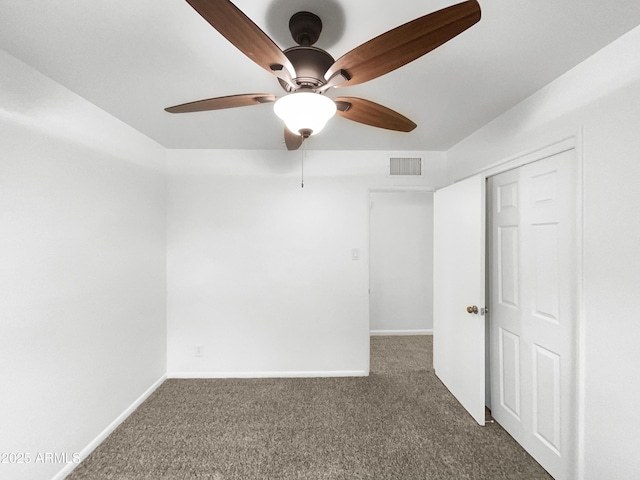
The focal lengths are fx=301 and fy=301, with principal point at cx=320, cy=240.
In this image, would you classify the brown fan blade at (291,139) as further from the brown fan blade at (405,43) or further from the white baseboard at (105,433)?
the white baseboard at (105,433)

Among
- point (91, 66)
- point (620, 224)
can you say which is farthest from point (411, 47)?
point (91, 66)

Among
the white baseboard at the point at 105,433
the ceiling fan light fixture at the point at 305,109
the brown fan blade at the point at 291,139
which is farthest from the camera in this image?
the white baseboard at the point at 105,433

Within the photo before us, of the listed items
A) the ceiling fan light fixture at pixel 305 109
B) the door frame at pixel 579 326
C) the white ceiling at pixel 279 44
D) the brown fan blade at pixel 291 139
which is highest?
the white ceiling at pixel 279 44

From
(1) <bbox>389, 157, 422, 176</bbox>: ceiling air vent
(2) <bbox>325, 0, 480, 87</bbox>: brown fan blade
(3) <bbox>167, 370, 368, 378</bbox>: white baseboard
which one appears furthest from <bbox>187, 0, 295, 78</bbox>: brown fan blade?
(3) <bbox>167, 370, 368, 378</bbox>: white baseboard

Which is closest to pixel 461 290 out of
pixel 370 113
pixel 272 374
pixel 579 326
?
pixel 579 326

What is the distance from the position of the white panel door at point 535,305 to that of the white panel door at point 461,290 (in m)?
0.15

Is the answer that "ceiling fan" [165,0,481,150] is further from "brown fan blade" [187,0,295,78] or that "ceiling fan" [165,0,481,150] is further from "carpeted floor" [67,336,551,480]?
"carpeted floor" [67,336,551,480]

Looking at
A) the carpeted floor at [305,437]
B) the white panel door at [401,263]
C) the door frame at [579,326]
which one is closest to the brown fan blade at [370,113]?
the door frame at [579,326]

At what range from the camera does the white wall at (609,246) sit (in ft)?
4.31

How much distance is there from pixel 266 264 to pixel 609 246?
2.56m

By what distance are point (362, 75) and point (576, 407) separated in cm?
197

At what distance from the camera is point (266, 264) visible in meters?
3.10

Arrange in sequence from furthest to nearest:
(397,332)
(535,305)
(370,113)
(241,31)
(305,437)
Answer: (397,332)
(305,437)
(535,305)
(370,113)
(241,31)

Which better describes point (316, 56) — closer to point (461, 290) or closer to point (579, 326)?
point (579, 326)
